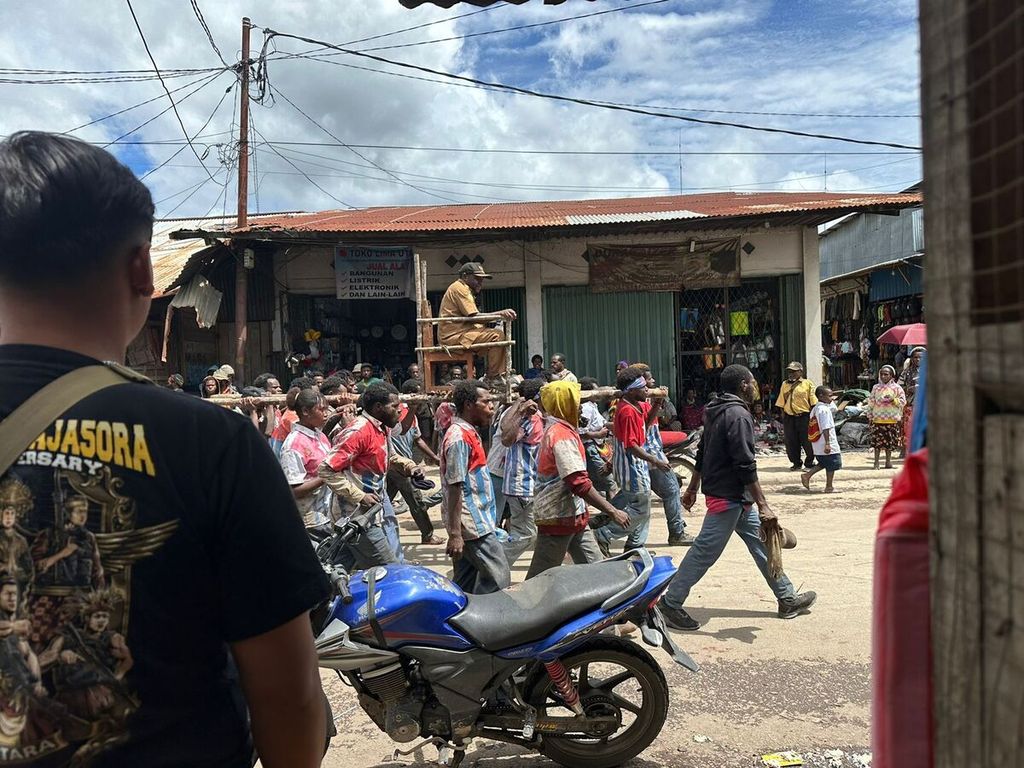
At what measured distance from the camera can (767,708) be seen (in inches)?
141

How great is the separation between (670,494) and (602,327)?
691 cm

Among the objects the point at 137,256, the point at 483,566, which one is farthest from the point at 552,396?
the point at 137,256

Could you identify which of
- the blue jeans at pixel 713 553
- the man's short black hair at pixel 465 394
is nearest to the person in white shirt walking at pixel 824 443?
the blue jeans at pixel 713 553

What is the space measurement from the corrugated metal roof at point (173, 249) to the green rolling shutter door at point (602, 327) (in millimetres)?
5975

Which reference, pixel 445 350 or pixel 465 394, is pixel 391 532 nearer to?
pixel 465 394

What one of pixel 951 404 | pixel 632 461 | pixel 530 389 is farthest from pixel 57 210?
pixel 632 461

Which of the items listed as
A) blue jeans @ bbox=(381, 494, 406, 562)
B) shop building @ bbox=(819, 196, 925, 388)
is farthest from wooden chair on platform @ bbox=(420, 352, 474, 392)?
shop building @ bbox=(819, 196, 925, 388)

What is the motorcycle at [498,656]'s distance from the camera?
9.09ft

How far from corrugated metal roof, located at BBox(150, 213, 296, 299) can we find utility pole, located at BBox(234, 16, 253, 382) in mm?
609

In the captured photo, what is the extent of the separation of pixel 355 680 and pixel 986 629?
99.7 inches

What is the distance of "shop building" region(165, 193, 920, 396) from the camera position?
13.0 meters

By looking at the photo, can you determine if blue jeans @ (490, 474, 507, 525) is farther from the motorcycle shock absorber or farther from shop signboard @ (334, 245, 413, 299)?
shop signboard @ (334, 245, 413, 299)

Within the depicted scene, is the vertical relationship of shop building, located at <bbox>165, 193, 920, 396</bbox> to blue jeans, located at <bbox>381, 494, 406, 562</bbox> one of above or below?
above

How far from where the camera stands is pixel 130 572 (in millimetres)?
1044
